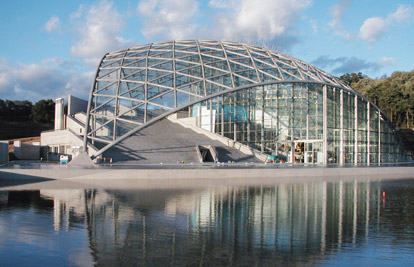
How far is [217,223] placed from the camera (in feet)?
46.1

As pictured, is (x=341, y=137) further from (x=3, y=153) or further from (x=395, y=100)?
(x=395, y=100)

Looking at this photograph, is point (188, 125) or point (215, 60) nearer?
point (215, 60)

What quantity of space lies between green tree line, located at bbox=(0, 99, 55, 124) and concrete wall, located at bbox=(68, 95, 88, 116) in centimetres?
4894

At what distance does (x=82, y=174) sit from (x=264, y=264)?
20.4 m

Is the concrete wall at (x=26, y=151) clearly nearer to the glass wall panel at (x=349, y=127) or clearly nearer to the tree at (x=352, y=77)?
the glass wall panel at (x=349, y=127)

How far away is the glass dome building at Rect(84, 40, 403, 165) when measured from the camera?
1491 inches

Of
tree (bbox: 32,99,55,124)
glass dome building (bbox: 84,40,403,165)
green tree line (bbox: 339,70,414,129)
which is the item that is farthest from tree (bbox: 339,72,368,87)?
tree (bbox: 32,99,55,124)

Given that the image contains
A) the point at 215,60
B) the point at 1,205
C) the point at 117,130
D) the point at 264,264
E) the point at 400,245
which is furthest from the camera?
the point at 215,60

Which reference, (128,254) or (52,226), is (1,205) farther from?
(128,254)

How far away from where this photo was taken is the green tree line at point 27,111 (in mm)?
97625

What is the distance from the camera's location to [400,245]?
37.3 feet

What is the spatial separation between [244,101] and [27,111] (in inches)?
3055

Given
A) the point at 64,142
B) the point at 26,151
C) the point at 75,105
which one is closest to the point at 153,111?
the point at 64,142

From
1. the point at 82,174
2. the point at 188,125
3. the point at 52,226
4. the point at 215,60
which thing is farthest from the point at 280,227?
the point at 188,125
